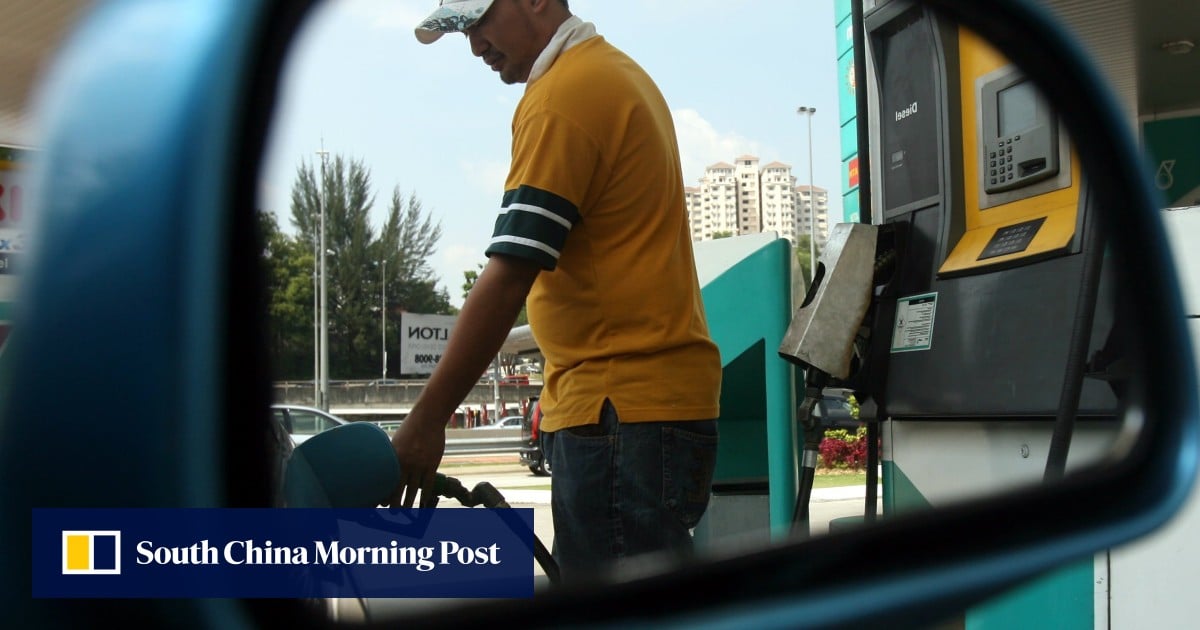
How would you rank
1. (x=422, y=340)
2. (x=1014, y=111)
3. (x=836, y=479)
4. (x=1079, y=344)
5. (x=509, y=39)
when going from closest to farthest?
(x=422, y=340), (x=509, y=39), (x=1079, y=344), (x=1014, y=111), (x=836, y=479)

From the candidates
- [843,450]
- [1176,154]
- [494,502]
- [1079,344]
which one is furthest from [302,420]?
[1176,154]

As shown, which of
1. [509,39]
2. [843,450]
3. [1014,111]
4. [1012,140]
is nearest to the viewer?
[509,39]

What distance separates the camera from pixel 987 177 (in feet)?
9.77

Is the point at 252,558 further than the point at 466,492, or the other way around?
the point at 466,492

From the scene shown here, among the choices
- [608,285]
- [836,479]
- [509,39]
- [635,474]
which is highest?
[509,39]

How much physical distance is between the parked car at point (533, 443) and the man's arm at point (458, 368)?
0.66 feet

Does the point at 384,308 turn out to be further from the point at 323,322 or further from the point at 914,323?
the point at 914,323

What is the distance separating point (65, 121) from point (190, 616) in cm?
29

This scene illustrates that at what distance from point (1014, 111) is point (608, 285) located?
4.00ft

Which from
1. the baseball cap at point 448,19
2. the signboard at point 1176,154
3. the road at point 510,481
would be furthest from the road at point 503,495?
the signboard at point 1176,154

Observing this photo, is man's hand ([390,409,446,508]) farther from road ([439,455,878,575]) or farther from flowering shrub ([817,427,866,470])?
flowering shrub ([817,427,866,470])

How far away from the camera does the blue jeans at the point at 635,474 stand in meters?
1.72

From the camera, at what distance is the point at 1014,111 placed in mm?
2461

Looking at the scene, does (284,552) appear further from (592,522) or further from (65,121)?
(592,522)
